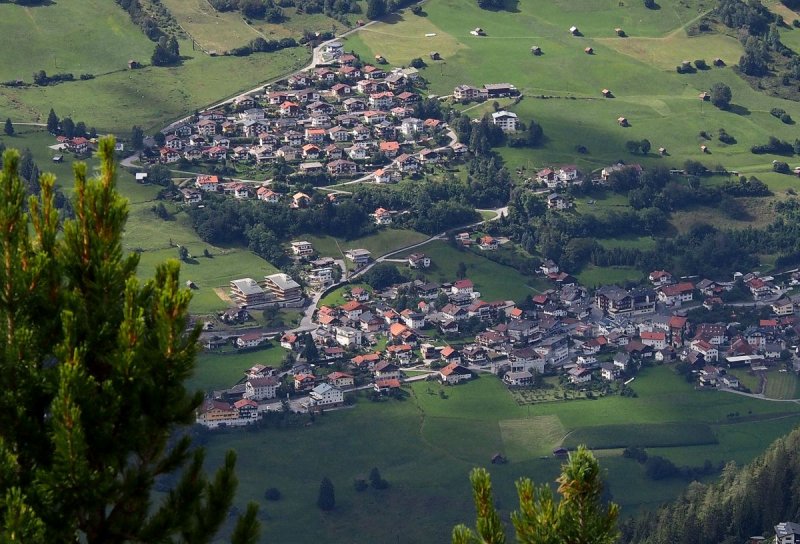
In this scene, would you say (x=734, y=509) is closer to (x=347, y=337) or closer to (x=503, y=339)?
(x=503, y=339)

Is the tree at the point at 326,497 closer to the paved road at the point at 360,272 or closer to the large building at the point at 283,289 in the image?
the paved road at the point at 360,272

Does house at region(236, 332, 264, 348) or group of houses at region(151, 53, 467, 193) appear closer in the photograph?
house at region(236, 332, 264, 348)

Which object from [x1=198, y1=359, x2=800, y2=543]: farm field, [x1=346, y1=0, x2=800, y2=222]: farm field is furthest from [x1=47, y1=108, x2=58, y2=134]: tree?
[x1=198, y1=359, x2=800, y2=543]: farm field

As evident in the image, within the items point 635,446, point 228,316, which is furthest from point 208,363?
point 635,446

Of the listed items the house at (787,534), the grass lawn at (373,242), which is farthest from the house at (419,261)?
the house at (787,534)

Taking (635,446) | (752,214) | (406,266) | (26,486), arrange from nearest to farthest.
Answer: (26,486) → (635,446) → (406,266) → (752,214)

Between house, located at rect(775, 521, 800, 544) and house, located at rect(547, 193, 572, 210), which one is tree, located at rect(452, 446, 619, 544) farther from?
house, located at rect(547, 193, 572, 210)

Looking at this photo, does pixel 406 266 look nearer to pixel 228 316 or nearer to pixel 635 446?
pixel 228 316
